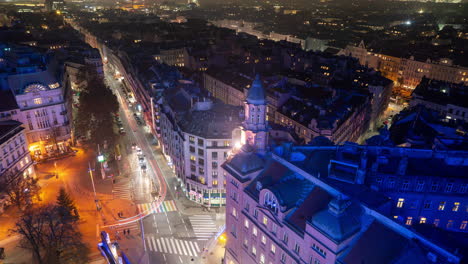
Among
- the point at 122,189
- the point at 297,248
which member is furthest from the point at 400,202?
the point at 122,189

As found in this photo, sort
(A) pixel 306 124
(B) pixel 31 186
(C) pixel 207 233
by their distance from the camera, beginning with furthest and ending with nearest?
(A) pixel 306 124, (B) pixel 31 186, (C) pixel 207 233

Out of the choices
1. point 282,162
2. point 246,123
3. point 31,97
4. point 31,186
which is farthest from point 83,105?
point 282,162

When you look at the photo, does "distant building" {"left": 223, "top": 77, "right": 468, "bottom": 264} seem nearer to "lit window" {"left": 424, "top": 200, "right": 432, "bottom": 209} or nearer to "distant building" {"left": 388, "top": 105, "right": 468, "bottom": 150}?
"lit window" {"left": 424, "top": 200, "right": 432, "bottom": 209}

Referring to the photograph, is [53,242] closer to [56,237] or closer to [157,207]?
[56,237]

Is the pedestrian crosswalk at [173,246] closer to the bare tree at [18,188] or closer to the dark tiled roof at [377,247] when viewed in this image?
the bare tree at [18,188]

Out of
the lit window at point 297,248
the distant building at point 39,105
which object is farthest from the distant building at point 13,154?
the lit window at point 297,248

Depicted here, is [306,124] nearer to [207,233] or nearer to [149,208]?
[207,233]
